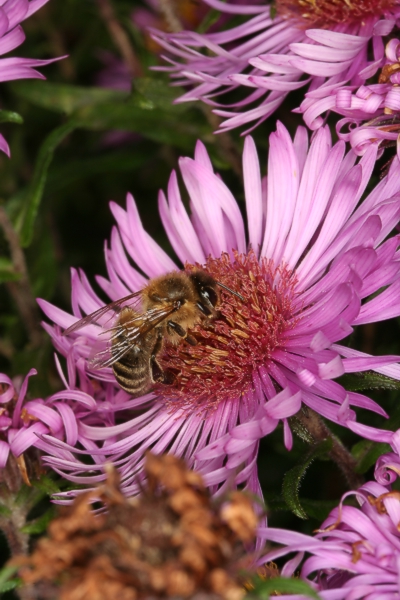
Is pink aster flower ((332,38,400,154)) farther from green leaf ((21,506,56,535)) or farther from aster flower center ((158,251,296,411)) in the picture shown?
green leaf ((21,506,56,535))

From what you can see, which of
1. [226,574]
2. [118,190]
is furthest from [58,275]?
[226,574]

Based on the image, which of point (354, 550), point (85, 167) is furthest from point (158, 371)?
point (85, 167)

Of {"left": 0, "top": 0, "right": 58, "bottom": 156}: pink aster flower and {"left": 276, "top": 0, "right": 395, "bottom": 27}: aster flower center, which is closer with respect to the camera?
{"left": 0, "top": 0, "right": 58, "bottom": 156}: pink aster flower

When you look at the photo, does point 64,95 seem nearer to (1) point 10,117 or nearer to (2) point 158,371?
(1) point 10,117

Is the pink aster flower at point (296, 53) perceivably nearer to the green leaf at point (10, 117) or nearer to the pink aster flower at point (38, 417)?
the green leaf at point (10, 117)

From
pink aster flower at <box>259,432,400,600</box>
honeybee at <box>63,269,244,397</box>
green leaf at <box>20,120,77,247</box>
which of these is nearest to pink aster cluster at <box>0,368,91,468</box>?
honeybee at <box>63,269,244,397</box>
